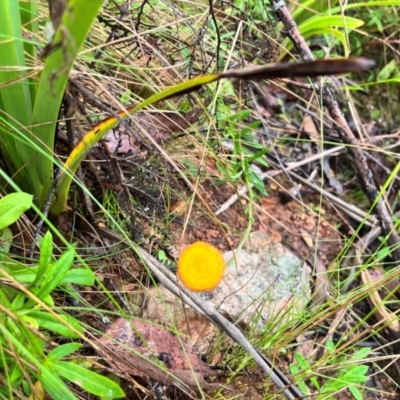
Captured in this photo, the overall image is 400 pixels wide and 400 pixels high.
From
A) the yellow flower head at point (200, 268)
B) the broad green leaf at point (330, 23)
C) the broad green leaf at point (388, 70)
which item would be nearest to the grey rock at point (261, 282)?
the yellow flower head at point (200, 268)

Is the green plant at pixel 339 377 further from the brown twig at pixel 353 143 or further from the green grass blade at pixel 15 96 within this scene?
the green grass blade at pixel 15 96

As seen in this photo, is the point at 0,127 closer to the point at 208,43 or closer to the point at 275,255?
the point at 208,43

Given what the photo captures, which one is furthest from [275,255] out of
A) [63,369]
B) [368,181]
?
[63,369]

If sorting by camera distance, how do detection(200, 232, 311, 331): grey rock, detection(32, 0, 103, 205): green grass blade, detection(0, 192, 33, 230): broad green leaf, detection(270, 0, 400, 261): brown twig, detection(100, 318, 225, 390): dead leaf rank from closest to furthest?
1. detection(32, 0, 103, 205): green grass blade
2. detection(0, 192, 33, 230): broad green leaf
3. detection(100, 318, 225, 390): dead leaf
4. detection(200, 232, 311, 331): grey rock
5. detection(270, 0, 400, 261): brown twig

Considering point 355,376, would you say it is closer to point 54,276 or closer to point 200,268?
point 200,268

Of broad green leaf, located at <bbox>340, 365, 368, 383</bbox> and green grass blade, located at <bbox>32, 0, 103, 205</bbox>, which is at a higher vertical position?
green grass blade, located at <bbox>32, 0, 103, 205</bbox>

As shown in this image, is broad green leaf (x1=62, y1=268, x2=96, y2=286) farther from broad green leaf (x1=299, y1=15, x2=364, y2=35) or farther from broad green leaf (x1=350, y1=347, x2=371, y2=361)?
broad green leaf (x1=299, y1=15, x2=364, y2=35)


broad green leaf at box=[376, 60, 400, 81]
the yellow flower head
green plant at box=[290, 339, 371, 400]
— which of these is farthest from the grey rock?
broad green leaf at box=[376, 60, 400, 81]

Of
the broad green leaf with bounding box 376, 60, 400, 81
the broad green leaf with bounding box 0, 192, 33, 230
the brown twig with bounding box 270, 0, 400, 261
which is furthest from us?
the broad green leaf with bounding box 376, 60, 400, 81
